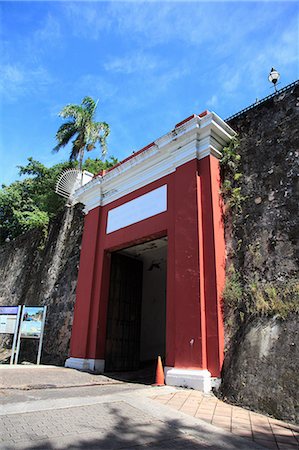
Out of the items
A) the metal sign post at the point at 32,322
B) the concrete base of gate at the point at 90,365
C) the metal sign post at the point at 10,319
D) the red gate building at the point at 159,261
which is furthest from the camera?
the metal sign post at the point at 10,319

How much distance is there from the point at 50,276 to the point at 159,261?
399 centimetres

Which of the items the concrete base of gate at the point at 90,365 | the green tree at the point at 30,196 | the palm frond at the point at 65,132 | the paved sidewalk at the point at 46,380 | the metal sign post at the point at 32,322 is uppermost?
the palm frond at the point at 65,132

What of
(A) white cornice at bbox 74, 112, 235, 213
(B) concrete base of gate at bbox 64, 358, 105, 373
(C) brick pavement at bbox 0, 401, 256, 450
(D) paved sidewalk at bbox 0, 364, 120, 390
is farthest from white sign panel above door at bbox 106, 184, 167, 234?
(C) brick pavement at bbox 0, 401, 256, 450

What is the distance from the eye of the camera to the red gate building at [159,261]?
222 inches

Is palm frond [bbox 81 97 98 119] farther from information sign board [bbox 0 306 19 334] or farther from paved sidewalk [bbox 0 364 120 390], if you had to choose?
paved sidewalk [bbox 0 364 120 390]

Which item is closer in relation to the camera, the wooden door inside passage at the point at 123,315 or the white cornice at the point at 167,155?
the white cornice at the point at 167,155

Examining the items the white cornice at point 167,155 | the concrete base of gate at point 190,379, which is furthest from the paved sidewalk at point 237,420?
the white cornice at point 167,155

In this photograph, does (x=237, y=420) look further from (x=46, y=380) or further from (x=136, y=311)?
(x=136, y=311)

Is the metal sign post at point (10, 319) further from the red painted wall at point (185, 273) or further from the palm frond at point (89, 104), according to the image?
the palm frond at point (89, 104)

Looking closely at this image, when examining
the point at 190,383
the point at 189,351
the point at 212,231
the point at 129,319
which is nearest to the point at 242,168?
the point at 212,231

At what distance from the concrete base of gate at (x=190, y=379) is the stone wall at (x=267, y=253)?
292mm

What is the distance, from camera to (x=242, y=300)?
5.55 m

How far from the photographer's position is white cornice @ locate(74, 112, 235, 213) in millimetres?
6785

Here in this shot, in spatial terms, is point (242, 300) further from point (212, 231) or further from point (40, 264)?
point (40, 264)
